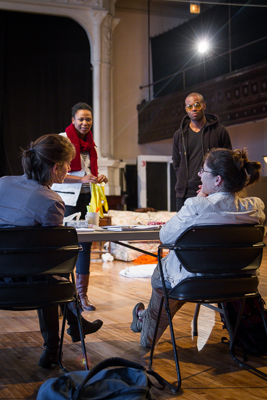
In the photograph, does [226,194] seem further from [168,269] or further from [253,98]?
[253,98]

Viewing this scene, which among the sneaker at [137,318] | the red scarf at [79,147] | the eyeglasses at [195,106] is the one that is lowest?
the sneaker at [137,318]

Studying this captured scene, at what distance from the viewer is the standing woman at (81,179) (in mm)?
3355

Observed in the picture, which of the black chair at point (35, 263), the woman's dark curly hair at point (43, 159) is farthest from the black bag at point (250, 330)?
the woman's dark curly hair at point (43, 159)

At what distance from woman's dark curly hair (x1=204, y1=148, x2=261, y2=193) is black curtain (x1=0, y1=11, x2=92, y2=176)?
8731 millimetres

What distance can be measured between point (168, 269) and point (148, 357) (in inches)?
22.1

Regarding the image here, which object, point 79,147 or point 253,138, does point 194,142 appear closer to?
point 79,147

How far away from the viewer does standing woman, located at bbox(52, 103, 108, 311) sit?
11.0 ft

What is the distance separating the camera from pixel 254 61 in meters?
9.34

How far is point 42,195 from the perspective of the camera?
204 centimetres

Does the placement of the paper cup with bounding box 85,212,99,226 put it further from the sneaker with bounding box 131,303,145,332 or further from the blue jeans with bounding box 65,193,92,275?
the sneaker with bounding box 131,303,145,332

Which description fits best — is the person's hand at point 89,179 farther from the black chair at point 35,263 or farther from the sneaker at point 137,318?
the black chair at point 35,263

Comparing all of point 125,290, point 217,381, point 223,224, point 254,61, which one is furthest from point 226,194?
point 254,61

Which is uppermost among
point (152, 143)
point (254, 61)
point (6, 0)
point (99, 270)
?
point (6, 0)

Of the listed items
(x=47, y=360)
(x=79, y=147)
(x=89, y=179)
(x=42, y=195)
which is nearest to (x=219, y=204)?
(x=42, y=195)
